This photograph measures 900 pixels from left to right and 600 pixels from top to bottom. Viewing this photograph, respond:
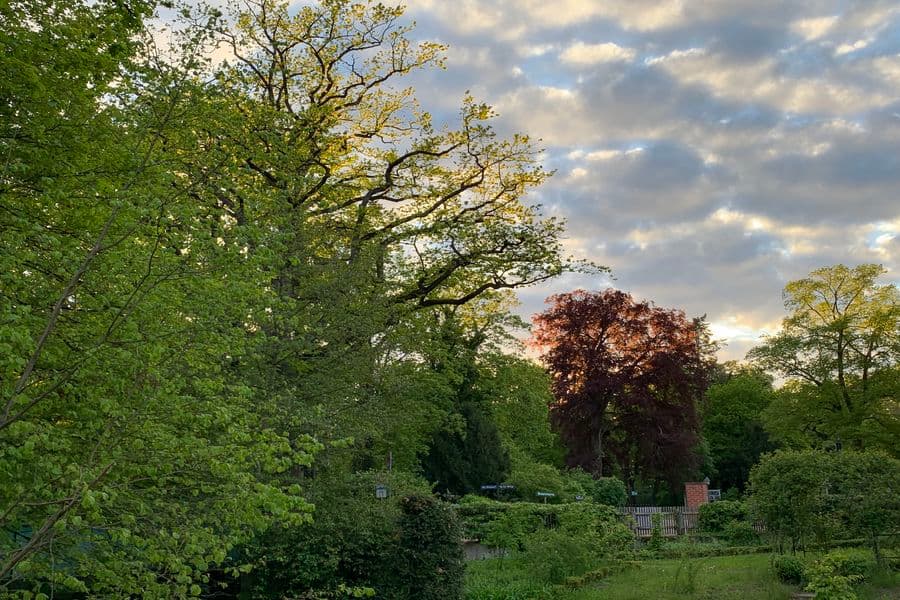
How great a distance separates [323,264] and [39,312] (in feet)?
27.9

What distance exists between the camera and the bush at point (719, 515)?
84.1 ft

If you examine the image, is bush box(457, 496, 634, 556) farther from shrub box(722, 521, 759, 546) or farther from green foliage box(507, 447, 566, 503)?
green foliage box(507, 447, 566, 503)

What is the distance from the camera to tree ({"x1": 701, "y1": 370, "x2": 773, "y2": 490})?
44.8 metres

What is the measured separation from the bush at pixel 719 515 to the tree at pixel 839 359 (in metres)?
7.29

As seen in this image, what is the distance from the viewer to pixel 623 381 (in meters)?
37.4

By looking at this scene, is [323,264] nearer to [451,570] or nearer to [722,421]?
[451,570]

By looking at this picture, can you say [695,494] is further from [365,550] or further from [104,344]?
[104,344]

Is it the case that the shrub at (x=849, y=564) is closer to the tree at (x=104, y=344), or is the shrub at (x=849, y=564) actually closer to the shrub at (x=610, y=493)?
the tree at (x=104, y=344)

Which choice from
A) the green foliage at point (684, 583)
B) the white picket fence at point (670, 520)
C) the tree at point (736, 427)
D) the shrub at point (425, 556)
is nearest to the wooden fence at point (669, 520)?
the white picket fence at point (670, 520)

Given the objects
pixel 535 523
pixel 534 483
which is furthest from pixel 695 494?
pixel 535 523

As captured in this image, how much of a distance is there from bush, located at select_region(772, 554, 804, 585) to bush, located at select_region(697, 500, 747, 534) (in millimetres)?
11878

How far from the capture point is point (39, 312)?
619 centimetres

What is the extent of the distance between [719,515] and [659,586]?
43.4 feet

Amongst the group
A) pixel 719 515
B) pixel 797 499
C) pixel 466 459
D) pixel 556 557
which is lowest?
pixel 556 557
